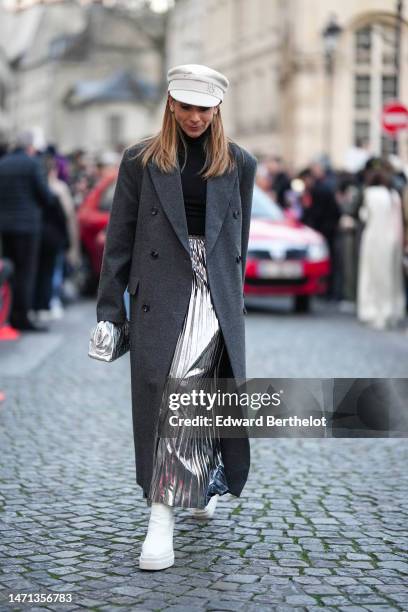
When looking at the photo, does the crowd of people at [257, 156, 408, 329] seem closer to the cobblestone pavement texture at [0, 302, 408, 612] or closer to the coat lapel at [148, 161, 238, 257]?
the cobblestone pavement texture at [0, 302, 408, 612]

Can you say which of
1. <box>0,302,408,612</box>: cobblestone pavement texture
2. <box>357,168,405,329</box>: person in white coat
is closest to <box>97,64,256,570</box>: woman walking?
<box>0,302,408,612</box>: cobblestone pavement texture

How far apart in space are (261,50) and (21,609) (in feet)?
148

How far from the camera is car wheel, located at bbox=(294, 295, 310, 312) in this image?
17016 millimetres

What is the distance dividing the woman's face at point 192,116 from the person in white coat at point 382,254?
35.0 feet

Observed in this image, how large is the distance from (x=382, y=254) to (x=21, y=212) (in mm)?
4608

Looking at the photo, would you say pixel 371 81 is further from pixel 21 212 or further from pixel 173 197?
pixel 173 197

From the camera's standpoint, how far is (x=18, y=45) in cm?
12975

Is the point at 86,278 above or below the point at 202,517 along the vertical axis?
above

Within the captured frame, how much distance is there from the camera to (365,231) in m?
15.9

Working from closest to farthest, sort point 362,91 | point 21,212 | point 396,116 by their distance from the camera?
point 21,212 < point 396,116 < point 362,91

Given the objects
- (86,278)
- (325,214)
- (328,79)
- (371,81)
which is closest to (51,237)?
(86,278)

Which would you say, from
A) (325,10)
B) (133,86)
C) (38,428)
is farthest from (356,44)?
(133,86)

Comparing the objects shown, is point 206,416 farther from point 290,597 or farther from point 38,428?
point 38,428

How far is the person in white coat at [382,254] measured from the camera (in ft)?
50.8
